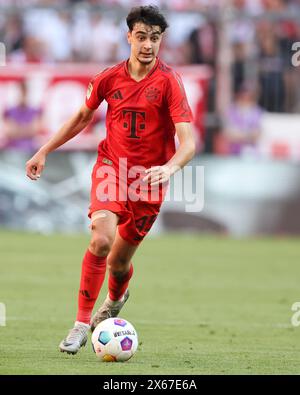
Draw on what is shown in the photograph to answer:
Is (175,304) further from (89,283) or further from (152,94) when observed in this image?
(152,94)

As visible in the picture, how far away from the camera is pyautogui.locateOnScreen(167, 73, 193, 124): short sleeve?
8477 mm

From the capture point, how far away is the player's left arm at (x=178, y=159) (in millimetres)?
7688

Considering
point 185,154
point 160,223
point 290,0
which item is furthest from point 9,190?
point 185,154

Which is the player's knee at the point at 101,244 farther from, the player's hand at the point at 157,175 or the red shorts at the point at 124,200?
the player's hand at the point at 157,175

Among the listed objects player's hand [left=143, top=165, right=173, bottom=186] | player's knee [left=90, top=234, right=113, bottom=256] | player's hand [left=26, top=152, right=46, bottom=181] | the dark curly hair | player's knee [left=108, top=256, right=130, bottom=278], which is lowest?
player's knee [left=108, top=256, right=130, bottom=278]

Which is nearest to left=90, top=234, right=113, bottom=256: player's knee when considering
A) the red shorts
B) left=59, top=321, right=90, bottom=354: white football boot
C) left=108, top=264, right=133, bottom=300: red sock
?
the red shorts

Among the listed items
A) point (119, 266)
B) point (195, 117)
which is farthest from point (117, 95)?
point (195, 117)

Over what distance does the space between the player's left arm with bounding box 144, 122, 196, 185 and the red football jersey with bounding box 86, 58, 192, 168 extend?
0.84 feet

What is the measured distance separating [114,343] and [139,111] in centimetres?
189

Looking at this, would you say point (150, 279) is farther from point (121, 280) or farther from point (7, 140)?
point (7, 140)

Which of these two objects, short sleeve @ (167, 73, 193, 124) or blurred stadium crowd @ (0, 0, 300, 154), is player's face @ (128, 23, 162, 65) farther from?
blurred stadium crowd @ (0, 0, 300, 154)

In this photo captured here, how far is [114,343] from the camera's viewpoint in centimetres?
798

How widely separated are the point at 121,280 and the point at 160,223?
10215mm

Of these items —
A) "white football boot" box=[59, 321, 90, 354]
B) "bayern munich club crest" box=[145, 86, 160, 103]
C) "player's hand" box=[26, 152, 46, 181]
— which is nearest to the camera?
"white football boot" box=[59, 321, 90, 354]
